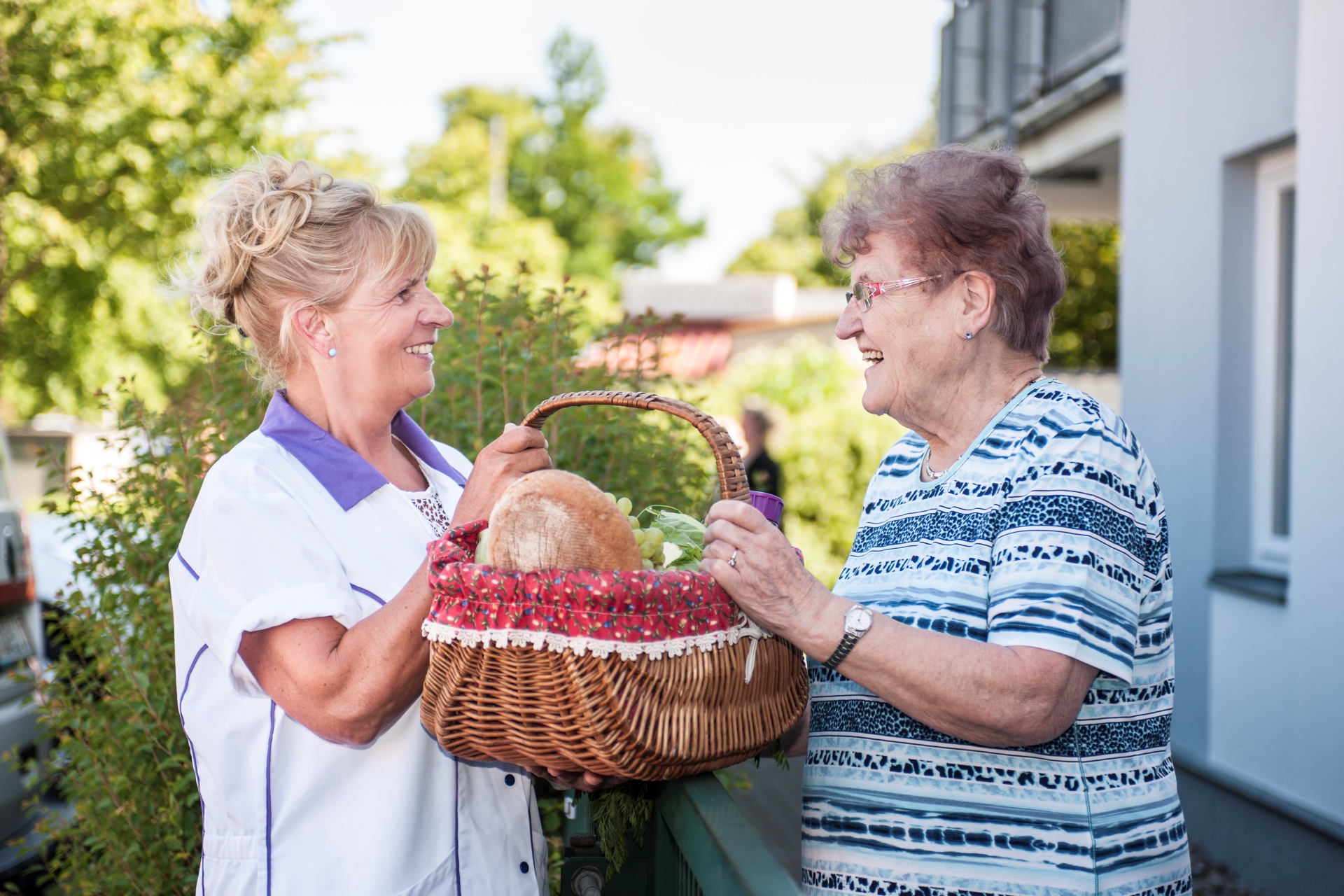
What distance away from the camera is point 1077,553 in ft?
5.19

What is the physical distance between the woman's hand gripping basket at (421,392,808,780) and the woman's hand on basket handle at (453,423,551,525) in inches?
4.6

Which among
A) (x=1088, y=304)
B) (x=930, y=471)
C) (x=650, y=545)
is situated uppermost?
(x=1088, y=304)

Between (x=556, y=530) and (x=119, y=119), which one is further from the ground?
(x=119, y=119)

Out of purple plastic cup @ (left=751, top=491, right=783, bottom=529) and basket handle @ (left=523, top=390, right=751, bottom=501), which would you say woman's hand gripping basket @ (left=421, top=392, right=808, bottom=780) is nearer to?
basket handle @ (left=523, top=390, right=751, bottom=501)

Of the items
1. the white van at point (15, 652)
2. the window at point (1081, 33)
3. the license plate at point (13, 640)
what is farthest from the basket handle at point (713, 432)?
the window at point (1081, 33)

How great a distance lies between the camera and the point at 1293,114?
15.0ft

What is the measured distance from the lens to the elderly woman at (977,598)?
1.55 m

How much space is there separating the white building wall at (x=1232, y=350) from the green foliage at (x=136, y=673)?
3986mm

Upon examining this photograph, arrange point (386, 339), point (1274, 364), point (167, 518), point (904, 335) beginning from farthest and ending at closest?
point (1274, 364)
point (167, 518)
point (386, 339)
point (904, 335)

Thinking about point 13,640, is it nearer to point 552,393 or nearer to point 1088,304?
point 552,393

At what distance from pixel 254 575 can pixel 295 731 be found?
294 mm

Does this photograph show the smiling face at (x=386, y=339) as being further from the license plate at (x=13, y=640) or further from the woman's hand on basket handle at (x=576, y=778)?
the license plate at (x=13, y=640)

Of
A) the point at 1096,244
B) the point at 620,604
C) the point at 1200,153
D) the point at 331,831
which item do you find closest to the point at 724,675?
the point at 620,604

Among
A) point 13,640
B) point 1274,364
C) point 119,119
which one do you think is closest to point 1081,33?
point 1274,364
